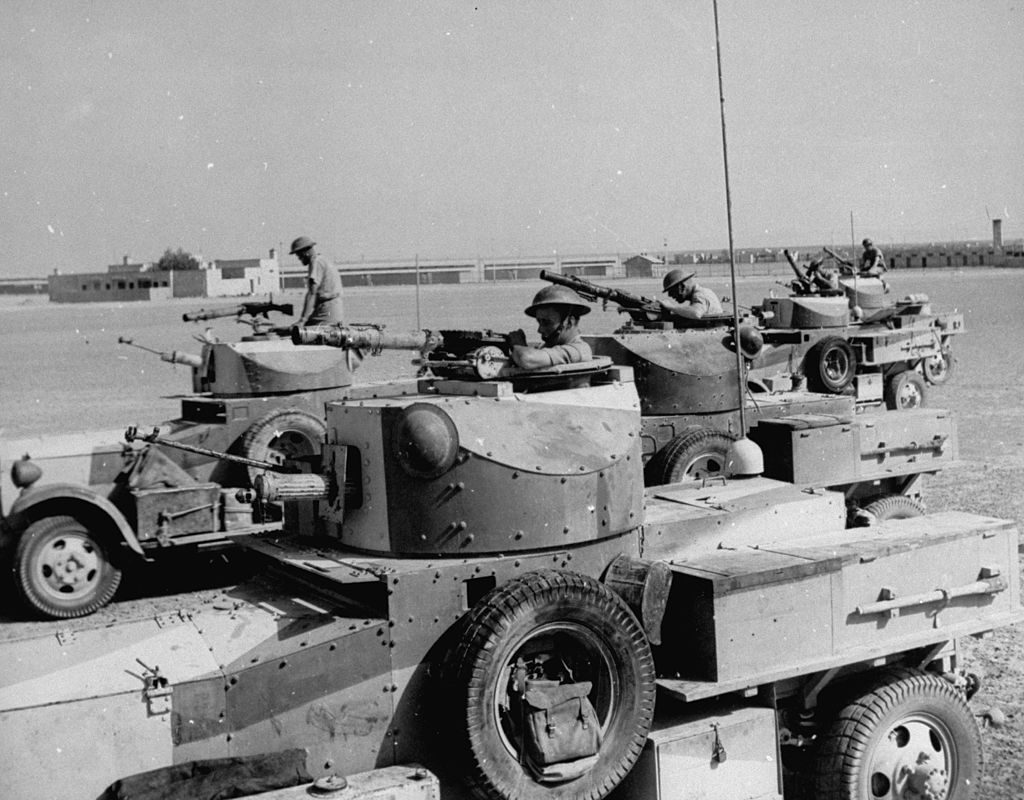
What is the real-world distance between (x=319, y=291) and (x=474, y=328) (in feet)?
24.2

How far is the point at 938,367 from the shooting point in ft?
83.0

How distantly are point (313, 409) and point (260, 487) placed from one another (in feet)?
26.9

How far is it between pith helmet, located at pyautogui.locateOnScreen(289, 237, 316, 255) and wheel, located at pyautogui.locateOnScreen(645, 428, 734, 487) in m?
4.59

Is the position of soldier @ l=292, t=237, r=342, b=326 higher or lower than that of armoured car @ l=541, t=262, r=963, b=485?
higher

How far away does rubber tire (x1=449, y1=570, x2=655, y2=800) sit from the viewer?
6.12 meters

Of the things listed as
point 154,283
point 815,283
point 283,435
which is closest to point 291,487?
Result: point 283,435

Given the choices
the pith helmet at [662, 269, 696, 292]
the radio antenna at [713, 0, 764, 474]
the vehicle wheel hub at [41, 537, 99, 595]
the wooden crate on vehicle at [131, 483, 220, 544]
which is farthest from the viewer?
the pith helmet at [662, 269, 696, 292]

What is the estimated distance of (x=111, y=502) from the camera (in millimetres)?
12016

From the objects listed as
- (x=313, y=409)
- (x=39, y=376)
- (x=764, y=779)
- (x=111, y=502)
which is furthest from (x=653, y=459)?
(x=39, y=376)

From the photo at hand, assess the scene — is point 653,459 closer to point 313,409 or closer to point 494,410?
point 313,409

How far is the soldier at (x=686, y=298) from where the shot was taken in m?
14.5

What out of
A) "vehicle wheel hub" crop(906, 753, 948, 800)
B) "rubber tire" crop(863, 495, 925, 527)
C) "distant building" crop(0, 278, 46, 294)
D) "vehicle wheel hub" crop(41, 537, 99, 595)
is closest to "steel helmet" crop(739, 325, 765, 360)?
"rubber tire" crop(863, 495, 925, 527)

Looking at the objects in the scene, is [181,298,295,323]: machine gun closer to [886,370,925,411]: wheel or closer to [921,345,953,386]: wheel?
[886,370,925,411]: wheel

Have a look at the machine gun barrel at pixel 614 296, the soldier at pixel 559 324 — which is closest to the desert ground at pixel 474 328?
the machine gun barrel at pixel 614 296
